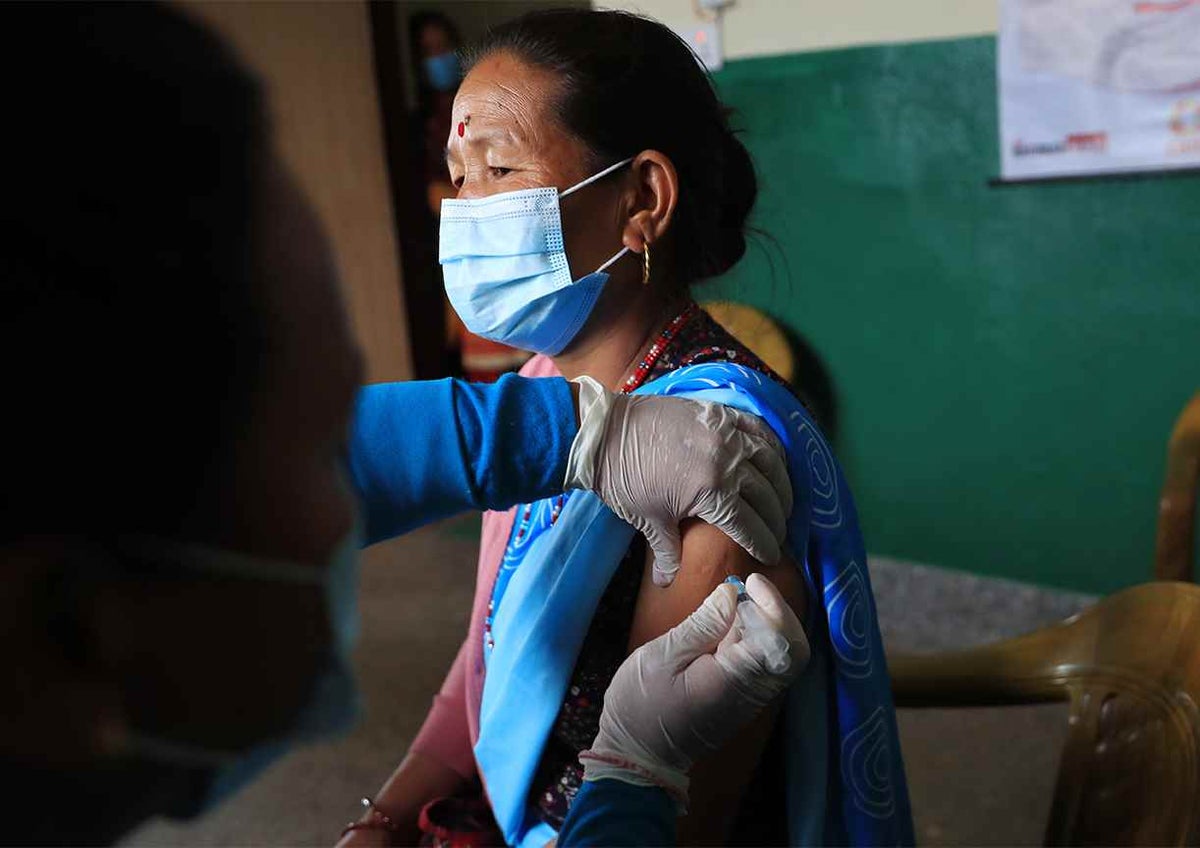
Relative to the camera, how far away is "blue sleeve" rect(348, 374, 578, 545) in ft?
2.63

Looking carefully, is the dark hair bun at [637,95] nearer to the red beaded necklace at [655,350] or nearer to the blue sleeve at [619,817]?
the red beaded necklace at [655,350]

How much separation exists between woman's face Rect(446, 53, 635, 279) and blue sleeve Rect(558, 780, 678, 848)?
54cm

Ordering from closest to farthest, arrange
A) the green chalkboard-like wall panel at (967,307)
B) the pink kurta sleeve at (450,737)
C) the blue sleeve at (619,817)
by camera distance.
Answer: the blue sleeve at (619,817) < the pink kurta sleeve at (450,737) < the green chalkboard-like wall panel at (967,307)

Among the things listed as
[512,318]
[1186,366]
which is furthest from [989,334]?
[512,318]

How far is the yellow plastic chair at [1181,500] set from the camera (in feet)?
5.65

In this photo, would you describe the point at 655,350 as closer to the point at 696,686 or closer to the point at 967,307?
the point at 696,686

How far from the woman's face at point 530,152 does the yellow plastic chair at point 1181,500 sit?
104 centimetres

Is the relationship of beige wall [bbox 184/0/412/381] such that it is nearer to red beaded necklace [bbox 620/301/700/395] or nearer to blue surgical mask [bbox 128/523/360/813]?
blue surgical mask [bbox 128/523/360/813]

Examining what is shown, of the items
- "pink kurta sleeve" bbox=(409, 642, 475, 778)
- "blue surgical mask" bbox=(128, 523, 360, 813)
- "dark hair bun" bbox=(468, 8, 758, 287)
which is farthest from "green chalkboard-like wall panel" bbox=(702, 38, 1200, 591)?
"blue surgical mask" bbox=(128, 523, 360, 813)

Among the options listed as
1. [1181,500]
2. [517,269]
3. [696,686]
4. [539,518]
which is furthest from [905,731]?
[696,686]

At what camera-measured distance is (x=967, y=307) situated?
278cm

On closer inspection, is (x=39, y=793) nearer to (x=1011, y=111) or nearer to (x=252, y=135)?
(x=252, y=135)

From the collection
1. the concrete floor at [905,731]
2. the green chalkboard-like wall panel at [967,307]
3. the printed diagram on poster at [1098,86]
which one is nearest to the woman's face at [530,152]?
the concrete floor at [905,731]

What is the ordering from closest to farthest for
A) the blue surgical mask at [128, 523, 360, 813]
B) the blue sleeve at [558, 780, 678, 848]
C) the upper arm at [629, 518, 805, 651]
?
1. the blue surgical mask at [128, 523, 360, 813]
2. the blue sleeve at [558, 780, 678, 848]
3. the upper arm at [629, 518, 805, 651]
